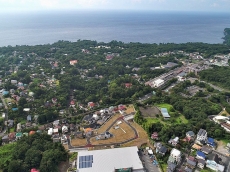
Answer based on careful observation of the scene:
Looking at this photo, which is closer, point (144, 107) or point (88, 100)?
point (144, 107)

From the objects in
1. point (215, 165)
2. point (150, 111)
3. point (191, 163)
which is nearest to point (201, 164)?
point (191, 163)

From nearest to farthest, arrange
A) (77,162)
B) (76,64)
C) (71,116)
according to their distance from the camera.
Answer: (77,162) < (71,116) < (76,64)

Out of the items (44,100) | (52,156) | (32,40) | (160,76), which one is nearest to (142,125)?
(52,156)

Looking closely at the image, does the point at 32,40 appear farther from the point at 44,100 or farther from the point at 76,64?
the point at 44,100

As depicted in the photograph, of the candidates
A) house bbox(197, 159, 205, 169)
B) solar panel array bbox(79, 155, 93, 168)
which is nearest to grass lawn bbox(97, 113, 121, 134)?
solar panel array bbox(79, 155, 93, 168)

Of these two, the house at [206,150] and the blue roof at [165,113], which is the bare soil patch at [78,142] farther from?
the house at [206,150]

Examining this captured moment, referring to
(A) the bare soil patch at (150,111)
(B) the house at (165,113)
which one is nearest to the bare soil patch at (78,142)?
(A) the bare soil patch at (150,111)
